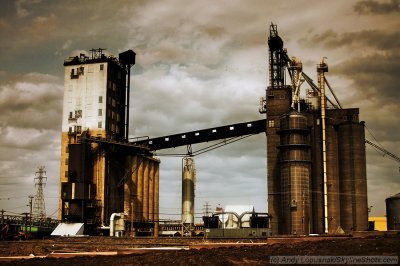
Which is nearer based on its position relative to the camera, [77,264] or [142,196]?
[77,264]

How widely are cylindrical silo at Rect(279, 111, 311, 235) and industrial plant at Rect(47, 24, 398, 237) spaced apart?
0.15 meters

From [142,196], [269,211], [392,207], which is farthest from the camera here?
[142,196]

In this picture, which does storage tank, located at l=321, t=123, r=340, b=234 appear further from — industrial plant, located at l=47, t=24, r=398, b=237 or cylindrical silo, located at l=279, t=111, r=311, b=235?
cylindrical silo, located at l=279, t=111, r=311, b=235

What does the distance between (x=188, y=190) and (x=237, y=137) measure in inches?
544

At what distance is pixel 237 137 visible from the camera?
90.5 meters

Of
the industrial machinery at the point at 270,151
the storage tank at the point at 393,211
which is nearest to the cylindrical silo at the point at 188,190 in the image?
the industrial machinery at the point at 270,151

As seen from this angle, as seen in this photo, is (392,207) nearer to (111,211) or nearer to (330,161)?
(330,161)

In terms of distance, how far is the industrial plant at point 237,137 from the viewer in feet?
260

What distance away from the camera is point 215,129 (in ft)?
300

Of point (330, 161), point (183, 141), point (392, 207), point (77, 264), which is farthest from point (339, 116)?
point (77, 264)

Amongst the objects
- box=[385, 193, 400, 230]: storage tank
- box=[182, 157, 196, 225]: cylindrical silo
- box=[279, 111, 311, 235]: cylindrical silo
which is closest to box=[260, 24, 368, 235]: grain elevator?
box=[279, 111, 311, 235]: cylindrical silo

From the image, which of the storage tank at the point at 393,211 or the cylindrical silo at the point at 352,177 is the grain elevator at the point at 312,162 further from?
the storage tank at the point at 393,211

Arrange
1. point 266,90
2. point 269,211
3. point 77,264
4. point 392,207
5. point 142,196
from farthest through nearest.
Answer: point 142,196
point 266,90
point 269,211
point 392,207
point 77,264

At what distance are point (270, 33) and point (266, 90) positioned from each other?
36.5 feet
